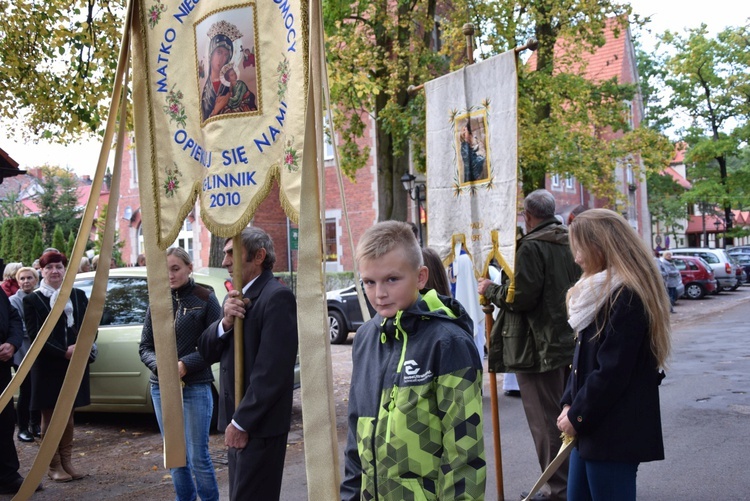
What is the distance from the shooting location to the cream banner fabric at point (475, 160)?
18.6 feet

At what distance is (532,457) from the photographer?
6.74 meters

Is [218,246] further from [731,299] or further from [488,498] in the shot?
[731,299]

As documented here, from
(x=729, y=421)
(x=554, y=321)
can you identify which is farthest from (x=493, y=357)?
(x=729, y=421)

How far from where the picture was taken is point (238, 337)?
3.87m

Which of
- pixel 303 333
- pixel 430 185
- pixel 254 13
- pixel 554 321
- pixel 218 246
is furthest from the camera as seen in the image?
pixel 218 246

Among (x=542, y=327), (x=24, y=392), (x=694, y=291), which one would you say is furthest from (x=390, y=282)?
(x=694, y=291)

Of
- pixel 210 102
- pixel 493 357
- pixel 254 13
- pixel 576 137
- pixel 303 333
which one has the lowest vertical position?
pixel 493 357

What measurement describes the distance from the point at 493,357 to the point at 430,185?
1.67 metres

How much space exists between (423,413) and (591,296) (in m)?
1.24

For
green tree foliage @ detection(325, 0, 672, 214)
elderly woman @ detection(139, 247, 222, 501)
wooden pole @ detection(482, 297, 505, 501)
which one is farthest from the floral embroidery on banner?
green tree foliage @ detection(325, 0, 672, 214)

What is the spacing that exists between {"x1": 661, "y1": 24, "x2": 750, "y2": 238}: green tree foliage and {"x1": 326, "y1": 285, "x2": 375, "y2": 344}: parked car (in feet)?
96.9

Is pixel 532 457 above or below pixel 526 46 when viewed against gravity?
below

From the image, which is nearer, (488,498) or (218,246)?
(488,498)

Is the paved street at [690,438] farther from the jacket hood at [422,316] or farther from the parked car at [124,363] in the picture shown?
the parked car at [124,363]
